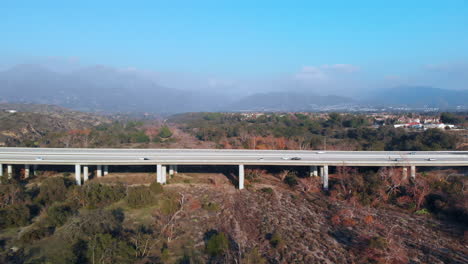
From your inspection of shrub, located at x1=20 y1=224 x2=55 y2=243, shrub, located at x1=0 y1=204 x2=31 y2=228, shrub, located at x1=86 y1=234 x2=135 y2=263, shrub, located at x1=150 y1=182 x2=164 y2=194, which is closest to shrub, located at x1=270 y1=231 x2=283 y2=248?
shrub, located at x1=86 y1=234 x2=135 y2=263

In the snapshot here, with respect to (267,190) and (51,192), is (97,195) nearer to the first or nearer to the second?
(51,192)

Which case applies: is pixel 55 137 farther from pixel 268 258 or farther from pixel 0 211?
pixel 268 258

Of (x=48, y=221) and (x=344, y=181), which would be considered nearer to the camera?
(x=48, y=221)

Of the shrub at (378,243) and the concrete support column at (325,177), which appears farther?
the concrete support column at (325,177)

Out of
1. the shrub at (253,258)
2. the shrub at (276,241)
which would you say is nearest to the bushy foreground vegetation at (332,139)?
the shrub at (276,241)

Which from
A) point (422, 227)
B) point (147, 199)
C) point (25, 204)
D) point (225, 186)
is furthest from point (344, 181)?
point (25, 204)

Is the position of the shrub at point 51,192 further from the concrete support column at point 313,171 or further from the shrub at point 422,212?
the shrub at point 422,212
